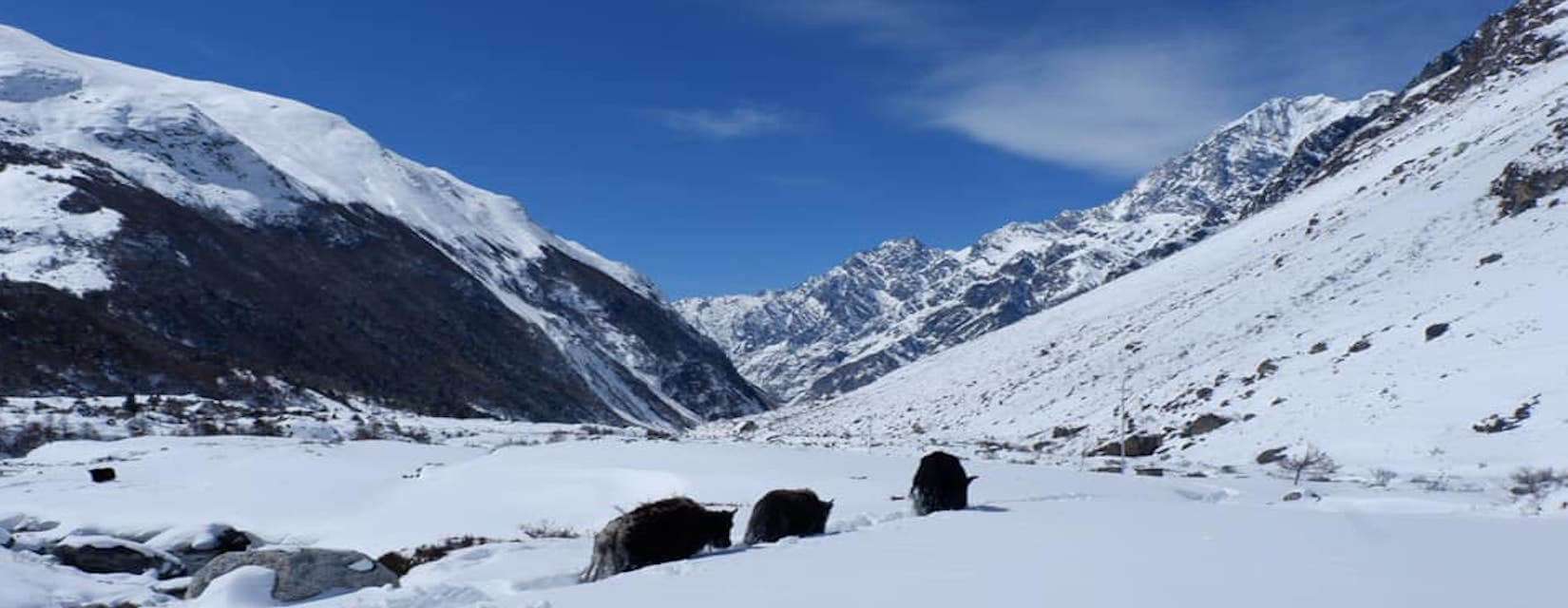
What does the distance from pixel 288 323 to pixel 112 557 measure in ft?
325

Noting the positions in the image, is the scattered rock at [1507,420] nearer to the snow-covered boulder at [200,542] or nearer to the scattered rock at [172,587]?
the snow-covered boulder at [200,542]

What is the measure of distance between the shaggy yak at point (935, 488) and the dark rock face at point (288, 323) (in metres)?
73.7

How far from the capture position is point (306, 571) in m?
14.4

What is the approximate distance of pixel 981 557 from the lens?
1246cm

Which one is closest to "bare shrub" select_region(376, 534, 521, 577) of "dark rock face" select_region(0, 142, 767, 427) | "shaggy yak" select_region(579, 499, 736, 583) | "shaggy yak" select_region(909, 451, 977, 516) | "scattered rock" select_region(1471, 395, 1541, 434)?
"shaggy yak" select_region(579, 499, 736, 583)

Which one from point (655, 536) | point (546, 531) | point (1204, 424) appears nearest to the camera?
point (655, 536)

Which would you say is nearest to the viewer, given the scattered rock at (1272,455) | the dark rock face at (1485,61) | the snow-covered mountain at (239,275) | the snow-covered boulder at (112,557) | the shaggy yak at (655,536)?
the shaggy yak at (655,536)

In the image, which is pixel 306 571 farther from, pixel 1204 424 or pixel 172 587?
pixel 1204 424

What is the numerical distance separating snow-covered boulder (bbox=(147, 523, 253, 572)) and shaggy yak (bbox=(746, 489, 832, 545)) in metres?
12.3

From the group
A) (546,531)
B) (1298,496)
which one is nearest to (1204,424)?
(1298,496)

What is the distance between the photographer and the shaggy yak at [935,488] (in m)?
20.2

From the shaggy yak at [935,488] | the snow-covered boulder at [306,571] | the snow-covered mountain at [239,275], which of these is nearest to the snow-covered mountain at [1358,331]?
the shaggy yak at [935,488]

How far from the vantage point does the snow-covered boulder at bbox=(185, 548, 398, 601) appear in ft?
46.4

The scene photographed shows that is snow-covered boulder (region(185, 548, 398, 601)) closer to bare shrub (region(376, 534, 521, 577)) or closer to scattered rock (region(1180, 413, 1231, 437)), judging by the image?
bare shrub (region(376, 534, 521, 577))
